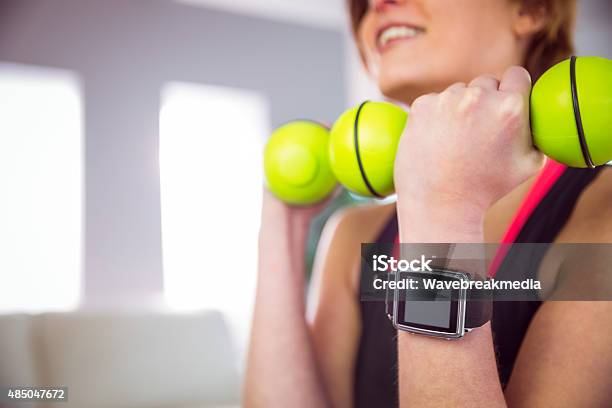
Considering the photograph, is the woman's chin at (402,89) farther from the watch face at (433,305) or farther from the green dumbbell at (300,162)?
the watch face at (433,305)

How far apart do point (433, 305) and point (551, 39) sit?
44 centimetres

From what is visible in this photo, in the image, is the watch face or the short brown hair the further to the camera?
the short brown hair

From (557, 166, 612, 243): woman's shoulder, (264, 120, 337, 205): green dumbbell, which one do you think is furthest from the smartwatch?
(264, 120, 337, 205): green dumbbell

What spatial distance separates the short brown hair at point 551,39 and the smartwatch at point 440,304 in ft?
1.24

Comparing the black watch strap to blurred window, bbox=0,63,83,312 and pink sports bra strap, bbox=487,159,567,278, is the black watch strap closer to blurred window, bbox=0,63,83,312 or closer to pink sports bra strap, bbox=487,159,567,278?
pink sports bra strap, bbox=487,159,567,278

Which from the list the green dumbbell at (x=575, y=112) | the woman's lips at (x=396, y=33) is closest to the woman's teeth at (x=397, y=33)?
the woman's lips at (x=396, y=33)

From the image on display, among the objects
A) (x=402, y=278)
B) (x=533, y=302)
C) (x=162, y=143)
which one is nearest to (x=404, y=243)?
(x=402, y=278)

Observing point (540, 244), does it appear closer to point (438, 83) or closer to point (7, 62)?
point (438, 83)

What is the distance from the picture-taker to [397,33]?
2.22 feet

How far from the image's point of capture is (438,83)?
2.13ft

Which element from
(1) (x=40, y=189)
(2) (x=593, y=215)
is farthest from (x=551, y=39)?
(1) (x=40, y=189)

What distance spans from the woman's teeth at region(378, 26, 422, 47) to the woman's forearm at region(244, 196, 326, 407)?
11.3 inches

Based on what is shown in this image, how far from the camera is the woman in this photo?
0.44 meters

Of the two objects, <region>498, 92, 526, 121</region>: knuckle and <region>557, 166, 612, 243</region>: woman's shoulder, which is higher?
<region>498, 92, 526, 121</region>: knuckle
